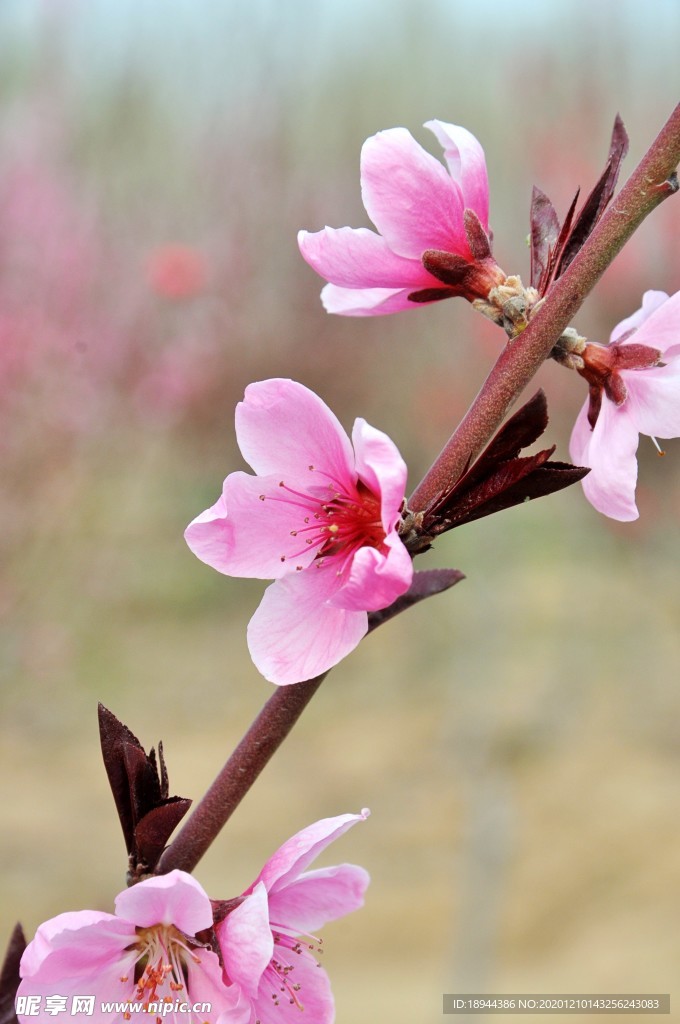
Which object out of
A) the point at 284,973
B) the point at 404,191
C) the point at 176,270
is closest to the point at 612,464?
the point at 404,191

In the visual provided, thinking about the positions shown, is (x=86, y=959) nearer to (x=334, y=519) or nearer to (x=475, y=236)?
(x=334, y=519)

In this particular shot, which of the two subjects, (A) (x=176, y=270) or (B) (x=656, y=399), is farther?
(A) (x=176, y=270)

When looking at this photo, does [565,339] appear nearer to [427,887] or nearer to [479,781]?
[479,781]

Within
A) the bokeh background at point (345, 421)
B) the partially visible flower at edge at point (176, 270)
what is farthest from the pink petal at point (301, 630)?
the partially visible flower at edge at point (176, 270)

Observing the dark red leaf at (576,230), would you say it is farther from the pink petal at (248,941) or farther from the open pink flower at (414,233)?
the pink petal at (248,941)

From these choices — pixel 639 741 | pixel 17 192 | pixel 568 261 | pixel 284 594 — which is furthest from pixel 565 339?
pixel 639 741
